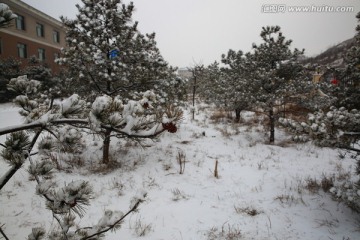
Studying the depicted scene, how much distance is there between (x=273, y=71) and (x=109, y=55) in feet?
21.1

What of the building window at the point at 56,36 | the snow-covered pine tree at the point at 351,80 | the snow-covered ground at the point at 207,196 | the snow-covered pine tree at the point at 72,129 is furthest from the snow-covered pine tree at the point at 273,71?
the building window at the point at 56,36

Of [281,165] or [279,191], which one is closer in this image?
[279,191]

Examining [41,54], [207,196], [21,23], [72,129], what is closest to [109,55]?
[207,196]

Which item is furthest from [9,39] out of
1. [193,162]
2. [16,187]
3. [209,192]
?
[209,192]

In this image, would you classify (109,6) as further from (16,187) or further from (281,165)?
(281,165)

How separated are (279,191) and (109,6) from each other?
745cm

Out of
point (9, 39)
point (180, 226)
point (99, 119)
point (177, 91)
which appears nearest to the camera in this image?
point (99, 119)

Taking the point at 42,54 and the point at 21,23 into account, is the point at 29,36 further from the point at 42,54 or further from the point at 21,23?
the point at 42,54

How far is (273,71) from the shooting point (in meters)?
9.39

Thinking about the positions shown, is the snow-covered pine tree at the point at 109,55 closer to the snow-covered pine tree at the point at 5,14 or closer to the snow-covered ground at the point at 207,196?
the snow-covered ground at the point at 207,196

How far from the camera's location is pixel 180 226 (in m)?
4.95

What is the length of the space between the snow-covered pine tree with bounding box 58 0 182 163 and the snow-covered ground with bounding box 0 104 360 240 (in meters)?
1.73

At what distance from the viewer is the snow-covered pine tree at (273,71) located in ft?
31.4

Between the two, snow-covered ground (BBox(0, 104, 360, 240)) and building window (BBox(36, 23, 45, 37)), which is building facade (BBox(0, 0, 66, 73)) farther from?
snow-covered ground (BBox(0, 104, 360, 240))
